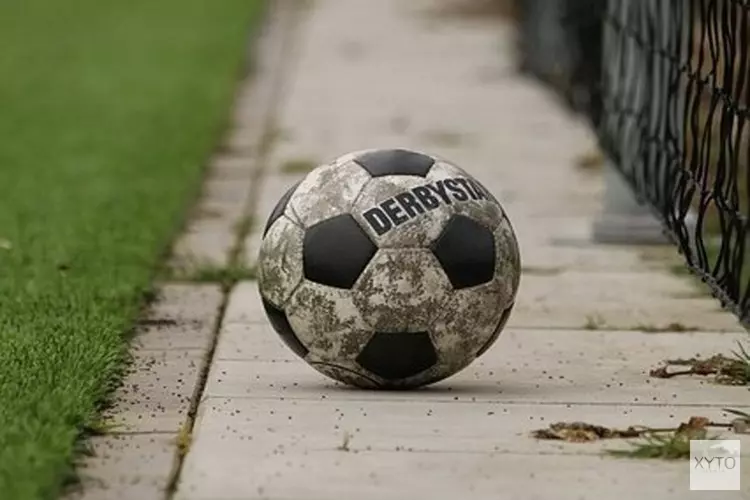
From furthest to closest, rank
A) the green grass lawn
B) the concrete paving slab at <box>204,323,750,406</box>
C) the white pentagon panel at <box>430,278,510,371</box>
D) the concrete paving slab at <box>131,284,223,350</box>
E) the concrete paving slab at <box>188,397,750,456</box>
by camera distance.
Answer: the concrete paving slab at <box>131,284,223,350</box>
the concrete paving slab at <box>204,323,750,406</box>
the white pentagon panel at <box>430,278,510,371</box>
the green grass lawn
the concrete paving slab at <box>188,397,750,456</box>

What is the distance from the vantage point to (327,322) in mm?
6258

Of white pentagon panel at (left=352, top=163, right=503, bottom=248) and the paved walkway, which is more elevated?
white pentagon panel at (left=352, top=163, right=503, bottom=248)

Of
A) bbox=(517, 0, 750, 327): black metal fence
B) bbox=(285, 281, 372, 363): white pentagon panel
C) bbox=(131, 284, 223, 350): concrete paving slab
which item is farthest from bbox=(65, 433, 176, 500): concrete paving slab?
bbox=(517, 0, 750, 327): black metal fence

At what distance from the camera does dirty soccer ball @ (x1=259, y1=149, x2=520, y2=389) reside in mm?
6195

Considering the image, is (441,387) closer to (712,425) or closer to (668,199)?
(712,425)

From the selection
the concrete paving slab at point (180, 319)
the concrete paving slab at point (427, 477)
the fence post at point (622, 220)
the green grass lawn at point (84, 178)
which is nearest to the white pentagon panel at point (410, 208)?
the concrete paving slab at point (427, 477)

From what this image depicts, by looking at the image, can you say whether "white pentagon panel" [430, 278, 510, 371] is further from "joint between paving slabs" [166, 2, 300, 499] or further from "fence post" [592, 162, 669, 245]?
"fence post" [592, 162, 669, 245]

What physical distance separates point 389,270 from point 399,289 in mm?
64

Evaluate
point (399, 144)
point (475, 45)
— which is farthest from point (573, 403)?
point (475, 45)

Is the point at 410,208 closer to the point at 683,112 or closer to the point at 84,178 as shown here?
the point at 683,112

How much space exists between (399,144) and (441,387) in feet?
20.4

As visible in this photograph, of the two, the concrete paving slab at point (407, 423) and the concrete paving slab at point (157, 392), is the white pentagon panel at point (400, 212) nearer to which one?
the concrete paving slab at point (407, 423)

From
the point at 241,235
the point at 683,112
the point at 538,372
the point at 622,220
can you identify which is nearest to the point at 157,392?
the point at 538,372

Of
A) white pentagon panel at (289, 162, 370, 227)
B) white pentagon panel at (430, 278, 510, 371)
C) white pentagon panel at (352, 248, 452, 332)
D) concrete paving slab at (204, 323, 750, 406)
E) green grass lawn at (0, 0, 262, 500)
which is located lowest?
green grass lawn at (0, 0, 262, 500)
